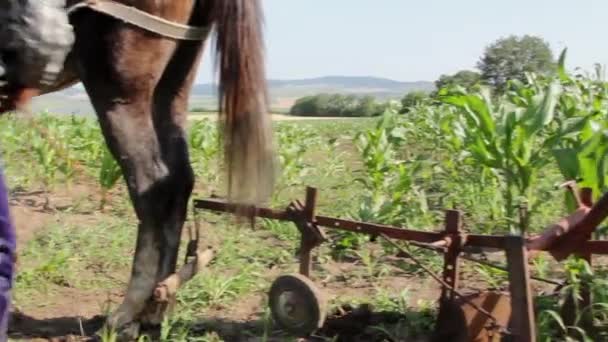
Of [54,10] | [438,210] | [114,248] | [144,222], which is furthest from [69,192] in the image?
[54,10]

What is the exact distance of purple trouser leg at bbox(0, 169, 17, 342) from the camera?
159cm

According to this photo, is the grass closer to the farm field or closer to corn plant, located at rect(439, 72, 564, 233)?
the farm field

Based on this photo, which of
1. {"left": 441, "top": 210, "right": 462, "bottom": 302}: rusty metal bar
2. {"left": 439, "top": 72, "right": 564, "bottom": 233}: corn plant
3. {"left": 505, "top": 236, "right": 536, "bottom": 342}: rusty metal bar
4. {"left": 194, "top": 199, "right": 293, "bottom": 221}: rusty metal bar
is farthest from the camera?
{"left": 439, "top": 72, "right": 564, "bottom": 233}: corn plant

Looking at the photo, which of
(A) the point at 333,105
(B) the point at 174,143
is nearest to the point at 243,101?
(B) the point at 174,143

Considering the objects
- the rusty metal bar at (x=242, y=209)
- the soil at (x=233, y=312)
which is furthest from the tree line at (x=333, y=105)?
the rusty metal bar at (x=242, y=209)

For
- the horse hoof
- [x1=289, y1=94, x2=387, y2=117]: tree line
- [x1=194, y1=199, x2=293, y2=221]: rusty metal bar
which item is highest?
[x1=289, y1=94, x2=387, y2=117]: tree line

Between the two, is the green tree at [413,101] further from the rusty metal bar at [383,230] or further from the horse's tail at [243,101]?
the rusty metal bar at [383,230]

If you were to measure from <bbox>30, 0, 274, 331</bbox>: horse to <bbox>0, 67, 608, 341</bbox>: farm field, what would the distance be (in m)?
0.17

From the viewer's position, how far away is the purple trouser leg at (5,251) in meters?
1.59

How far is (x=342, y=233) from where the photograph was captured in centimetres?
412

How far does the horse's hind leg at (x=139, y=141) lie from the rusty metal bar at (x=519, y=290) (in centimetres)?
128

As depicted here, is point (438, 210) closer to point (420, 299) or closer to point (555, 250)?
point (420, 299)

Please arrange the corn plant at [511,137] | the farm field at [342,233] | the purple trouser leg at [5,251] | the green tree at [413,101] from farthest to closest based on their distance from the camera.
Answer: the green tree at [413,101] < the corn plant at [511,137] < the farm field at [342,233] < the purple trouser leg at [5,251]

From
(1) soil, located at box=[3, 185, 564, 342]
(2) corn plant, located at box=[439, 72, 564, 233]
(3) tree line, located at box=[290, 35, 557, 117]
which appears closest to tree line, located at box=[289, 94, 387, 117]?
(3) tree line, located at box=[290, 35, 557, 117]
